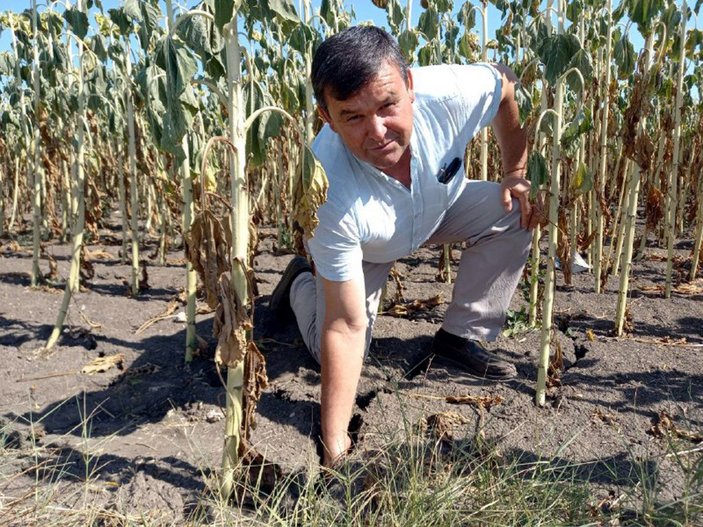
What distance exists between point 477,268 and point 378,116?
3.74 ft

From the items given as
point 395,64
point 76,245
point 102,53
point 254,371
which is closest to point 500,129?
point 395,64

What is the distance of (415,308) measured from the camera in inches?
142

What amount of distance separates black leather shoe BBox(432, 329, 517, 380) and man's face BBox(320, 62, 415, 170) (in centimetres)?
108

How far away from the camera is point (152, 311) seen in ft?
12.1

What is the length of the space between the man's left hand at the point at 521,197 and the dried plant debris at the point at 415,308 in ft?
3.30

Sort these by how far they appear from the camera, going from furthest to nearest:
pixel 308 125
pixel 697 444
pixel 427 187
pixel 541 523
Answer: pixel 308 125 < pixel 427 187 < pixel 697 444 < pixel 541 523

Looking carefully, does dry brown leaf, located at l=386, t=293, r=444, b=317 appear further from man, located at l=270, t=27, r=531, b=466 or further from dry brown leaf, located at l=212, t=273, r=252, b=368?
dry brown leaf, located at l=212, t=273, r=252, b=368

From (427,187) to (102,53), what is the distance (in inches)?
87.8

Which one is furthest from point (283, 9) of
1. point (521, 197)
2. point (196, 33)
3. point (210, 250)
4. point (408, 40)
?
point (408, 40)

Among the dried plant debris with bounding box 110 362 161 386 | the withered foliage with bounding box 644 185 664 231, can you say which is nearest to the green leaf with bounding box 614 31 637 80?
the withered foliage with bounding box 644 185 664 231

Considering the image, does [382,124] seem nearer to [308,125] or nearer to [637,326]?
[308,125]

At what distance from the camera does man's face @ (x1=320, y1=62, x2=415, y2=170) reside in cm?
188

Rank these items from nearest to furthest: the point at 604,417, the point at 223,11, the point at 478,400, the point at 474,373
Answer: the point at 223,11
the point at 604,417
the point at 478,400
the point at 474,373

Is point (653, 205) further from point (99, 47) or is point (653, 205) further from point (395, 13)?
point (99, 47)
